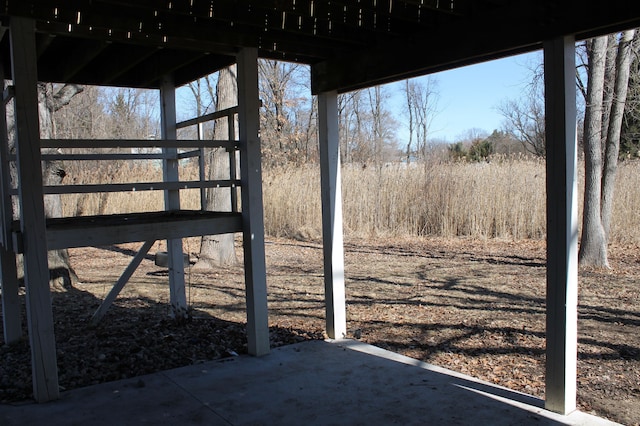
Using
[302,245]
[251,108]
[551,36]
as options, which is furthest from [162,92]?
[302,245]

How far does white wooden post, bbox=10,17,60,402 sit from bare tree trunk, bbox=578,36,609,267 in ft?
22.9

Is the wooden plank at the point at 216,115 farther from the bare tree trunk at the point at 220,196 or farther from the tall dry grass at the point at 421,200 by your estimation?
the tall dry grass at the point at 421,200

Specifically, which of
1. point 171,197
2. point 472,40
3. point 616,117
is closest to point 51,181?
point 171,197

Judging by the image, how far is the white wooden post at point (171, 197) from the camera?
5.02 metres

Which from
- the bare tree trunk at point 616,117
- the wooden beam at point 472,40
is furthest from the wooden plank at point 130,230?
the bare tree trunk at point 616,117

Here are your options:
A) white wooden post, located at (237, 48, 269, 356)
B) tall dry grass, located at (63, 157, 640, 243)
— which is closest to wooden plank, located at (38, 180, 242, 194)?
white wooden post, located at (237, 48, 269, 356)

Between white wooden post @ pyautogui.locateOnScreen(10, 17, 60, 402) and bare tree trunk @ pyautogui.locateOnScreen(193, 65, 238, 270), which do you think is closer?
white wooden post @ pyautogui.locateOnScreen(10, 17, 60, 402)

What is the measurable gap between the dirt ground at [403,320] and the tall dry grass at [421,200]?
1.17 meters

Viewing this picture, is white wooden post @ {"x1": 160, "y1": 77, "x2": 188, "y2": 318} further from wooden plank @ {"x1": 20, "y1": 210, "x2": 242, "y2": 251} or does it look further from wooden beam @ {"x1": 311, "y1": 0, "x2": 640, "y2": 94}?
wooden beam @ {"x1": 311, "y1": 0, "x2": 640, "y2": 94}

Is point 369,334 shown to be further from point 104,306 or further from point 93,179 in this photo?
point 93,179

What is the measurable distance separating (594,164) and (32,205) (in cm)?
731

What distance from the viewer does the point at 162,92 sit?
5.04 metres

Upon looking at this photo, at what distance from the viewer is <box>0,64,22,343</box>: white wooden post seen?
3926 mm

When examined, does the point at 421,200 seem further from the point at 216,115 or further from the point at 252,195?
the point at 252,195
